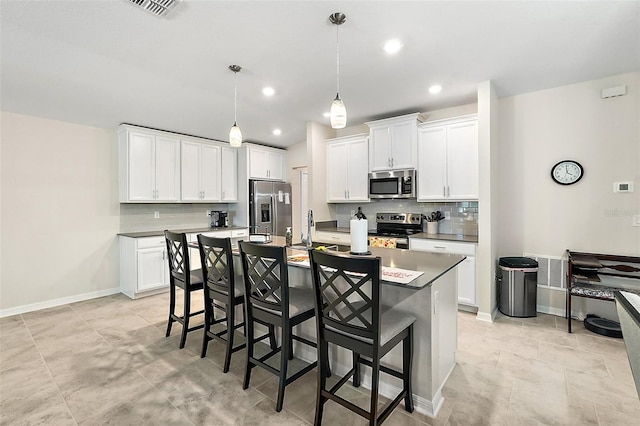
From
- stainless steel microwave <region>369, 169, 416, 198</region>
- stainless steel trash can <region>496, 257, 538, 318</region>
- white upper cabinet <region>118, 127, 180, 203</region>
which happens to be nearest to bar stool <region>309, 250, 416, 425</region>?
stainless steel trash can <region>496, 257, 538, 318</region>

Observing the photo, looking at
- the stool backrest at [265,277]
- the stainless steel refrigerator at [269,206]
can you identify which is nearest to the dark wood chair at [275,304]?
the stool backrest at [265,277]

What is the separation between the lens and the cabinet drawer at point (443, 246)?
349 cm

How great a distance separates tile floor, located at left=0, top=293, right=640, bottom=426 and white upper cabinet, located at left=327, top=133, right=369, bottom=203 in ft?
7.83

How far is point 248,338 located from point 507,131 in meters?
3.75

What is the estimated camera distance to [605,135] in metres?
3.20

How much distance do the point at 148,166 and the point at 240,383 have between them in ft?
11.8

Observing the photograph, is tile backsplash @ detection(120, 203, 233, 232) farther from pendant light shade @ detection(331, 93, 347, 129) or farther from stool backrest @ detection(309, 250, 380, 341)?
stool backrest @ detection(309, 250, 380, 341)

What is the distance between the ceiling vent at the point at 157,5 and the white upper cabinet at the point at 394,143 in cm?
299

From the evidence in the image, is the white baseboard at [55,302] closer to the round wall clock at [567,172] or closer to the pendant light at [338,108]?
the pendant light at [338,108]

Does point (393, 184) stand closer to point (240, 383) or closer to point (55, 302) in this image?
point (240, 383)

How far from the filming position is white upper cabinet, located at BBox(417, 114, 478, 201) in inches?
147

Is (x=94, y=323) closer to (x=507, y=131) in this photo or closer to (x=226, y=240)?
(x=226, y=240)

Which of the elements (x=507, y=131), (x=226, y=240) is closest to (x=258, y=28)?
(x=226, y=240)

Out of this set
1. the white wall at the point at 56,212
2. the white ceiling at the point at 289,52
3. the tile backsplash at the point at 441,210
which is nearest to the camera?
the white ceiling at the point at 289,52
